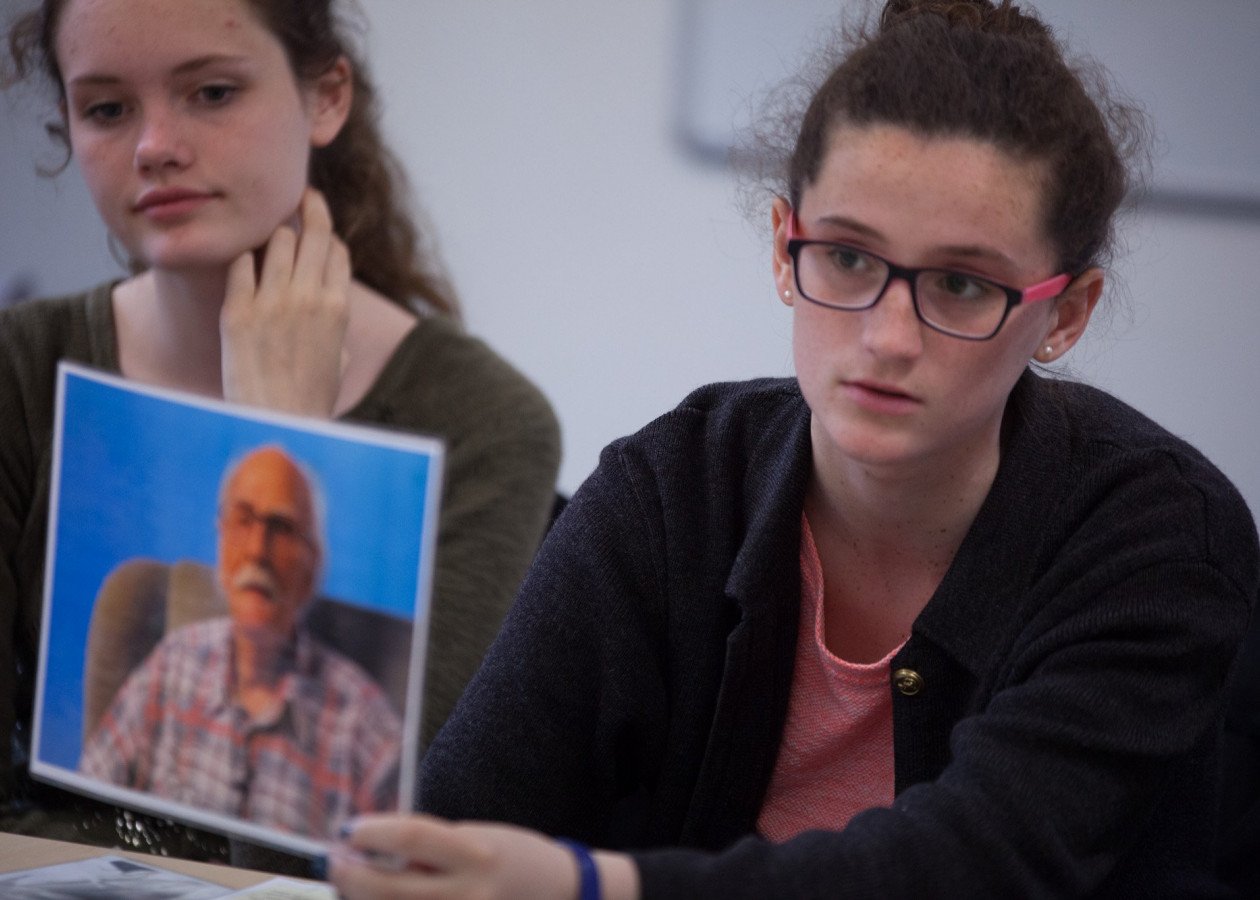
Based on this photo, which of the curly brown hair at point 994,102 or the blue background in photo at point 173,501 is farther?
the curly brown hair at point 994,102

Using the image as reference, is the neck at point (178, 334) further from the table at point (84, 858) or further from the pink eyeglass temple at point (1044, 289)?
the pink eyeglass temple at point (1044, 289)

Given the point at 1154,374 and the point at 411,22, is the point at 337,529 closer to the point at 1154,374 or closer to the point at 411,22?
the point at 1154,374

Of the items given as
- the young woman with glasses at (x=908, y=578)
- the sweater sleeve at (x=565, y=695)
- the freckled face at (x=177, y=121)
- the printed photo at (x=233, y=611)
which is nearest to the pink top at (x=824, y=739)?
the young woman with glasses at (x=908, y=578)

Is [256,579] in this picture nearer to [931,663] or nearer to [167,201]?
[931,663]

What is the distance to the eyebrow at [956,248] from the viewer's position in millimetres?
968

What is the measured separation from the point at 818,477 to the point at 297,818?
21.6 inches

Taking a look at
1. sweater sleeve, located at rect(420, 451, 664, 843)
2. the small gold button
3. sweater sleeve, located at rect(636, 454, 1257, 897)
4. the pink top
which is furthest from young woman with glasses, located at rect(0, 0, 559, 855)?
sweater sleeve, located at rect(636, 454, 1257, 897)

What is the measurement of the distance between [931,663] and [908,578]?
0.34ft

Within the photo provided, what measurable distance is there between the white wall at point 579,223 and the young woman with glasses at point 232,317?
1020 millimetres

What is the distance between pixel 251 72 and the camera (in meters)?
1.37

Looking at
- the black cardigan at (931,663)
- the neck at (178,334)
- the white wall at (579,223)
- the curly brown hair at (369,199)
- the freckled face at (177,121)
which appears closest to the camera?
the black cardigan at (931,663)

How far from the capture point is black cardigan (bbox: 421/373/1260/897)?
0.90m

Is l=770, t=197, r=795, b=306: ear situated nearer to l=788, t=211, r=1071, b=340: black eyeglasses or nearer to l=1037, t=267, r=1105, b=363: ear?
l=788, t=211, r=1071, b=340: black eyeglasses

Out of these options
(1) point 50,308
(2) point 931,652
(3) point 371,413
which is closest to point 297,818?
(2) point 931,652
